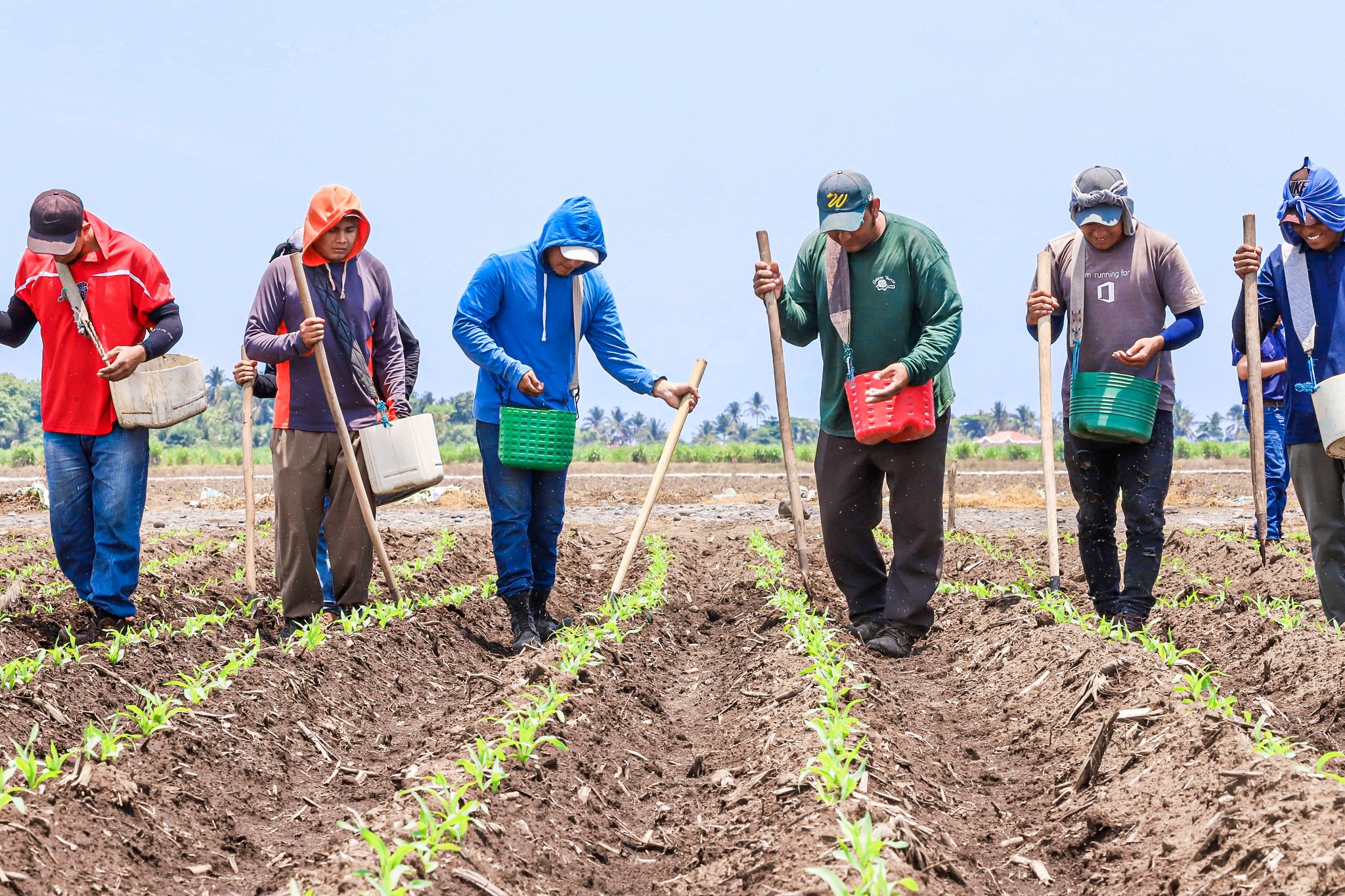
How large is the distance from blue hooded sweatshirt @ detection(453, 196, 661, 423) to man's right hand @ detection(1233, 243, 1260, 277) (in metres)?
3.22

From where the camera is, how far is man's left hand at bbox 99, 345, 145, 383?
604 centimetres

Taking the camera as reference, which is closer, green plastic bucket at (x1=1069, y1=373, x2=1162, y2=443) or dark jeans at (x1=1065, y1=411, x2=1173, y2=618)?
green plastic bucket at (x1=1069, y1=373, x2=1162, y2=443)

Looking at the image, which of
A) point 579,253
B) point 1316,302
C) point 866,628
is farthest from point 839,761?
point 1316,302

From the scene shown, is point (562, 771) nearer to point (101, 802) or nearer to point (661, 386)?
point (101, 802)

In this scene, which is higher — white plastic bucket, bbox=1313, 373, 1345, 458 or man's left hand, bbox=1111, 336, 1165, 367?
man's left hand, bbox=1111, 336, 1165, 367

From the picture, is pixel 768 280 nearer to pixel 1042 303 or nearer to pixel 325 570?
pixel 1042 303

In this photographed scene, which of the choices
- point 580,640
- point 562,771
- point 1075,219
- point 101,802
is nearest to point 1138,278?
point 1075,219

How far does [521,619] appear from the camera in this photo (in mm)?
6535

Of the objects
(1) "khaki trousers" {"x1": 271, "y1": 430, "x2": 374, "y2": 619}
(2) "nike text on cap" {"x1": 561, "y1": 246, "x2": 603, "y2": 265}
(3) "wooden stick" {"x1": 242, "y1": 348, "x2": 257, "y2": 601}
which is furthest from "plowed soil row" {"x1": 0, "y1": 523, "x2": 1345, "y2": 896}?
(2) "nike text on cap" {"x1": 561, "y1": 246, "x2": 603, "y2": 265}

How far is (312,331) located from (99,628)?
1.77 meters

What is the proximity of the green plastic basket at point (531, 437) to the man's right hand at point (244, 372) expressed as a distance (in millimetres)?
2586

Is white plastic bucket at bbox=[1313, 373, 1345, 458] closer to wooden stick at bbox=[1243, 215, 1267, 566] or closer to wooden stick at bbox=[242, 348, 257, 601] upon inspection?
wooden stick at bbox=[1243, 215, 1267, 566]

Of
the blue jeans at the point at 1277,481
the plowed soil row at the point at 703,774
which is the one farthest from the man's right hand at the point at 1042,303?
the blue jeans at the point at 1277,481

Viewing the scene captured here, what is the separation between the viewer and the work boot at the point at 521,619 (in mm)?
6422
